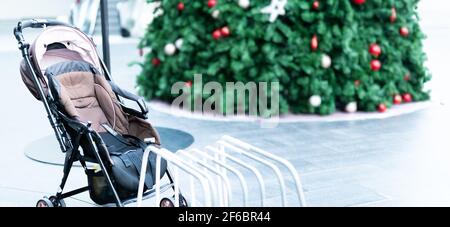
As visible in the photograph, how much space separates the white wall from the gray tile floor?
9.63 metres

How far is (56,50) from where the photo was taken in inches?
128

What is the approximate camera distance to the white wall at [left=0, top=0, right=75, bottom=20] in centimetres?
1547

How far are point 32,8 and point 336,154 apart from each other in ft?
42.9

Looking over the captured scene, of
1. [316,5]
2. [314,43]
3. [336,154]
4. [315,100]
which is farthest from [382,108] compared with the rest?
[336,154]

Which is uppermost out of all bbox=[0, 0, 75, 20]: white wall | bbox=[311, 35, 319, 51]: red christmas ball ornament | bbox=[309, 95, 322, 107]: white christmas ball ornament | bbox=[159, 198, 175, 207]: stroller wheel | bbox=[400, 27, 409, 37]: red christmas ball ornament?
bbox=[0, 0, 75, 20]: white wall

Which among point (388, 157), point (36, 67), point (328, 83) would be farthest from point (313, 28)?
point (36, 67)

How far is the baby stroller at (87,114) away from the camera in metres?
2.89

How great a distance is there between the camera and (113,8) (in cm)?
1401

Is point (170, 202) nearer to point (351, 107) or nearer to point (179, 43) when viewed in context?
point (179, 43)

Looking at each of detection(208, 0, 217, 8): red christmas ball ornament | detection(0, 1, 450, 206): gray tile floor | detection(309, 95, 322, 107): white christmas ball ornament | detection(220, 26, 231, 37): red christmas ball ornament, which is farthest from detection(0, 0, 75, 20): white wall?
detection(309, 95, 322, 107): white christmas ball ornament

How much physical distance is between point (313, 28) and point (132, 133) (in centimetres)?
275

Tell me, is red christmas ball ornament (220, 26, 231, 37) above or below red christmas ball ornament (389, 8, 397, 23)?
below

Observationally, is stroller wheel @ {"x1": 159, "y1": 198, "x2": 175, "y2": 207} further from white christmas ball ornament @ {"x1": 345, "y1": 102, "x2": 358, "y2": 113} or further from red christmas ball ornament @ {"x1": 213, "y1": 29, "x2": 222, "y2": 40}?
white christmas ball ornament @ {"x1": 345, "y1": 102, "x2": 358, "y2": 113}
